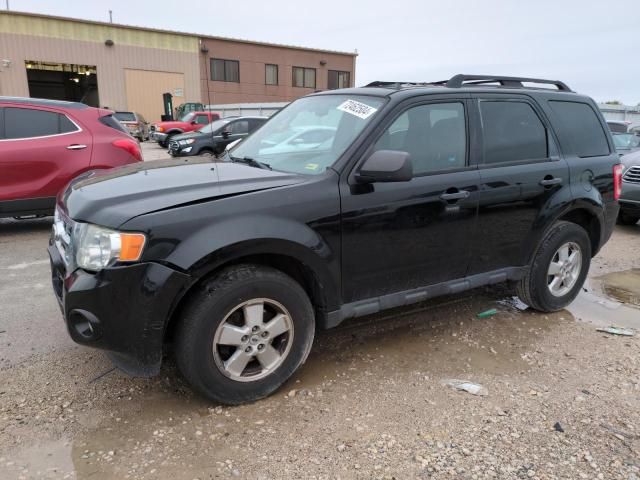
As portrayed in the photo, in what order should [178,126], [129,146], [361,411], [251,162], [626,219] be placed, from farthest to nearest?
1. [178,126]
2. [626,219]
3. [129,146]
4. [251,162]
5. [361,411]

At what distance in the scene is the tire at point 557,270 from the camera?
395 centimetres

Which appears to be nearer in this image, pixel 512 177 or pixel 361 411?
pixel 361 411

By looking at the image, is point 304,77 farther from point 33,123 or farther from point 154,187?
point 154,187

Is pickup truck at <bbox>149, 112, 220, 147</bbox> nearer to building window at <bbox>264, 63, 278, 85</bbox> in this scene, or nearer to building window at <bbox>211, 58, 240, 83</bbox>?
building window at <bbox>211, 58, 240, 83</bbox>

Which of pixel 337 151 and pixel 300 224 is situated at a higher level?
pixel 337 151

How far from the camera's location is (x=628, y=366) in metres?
3.38

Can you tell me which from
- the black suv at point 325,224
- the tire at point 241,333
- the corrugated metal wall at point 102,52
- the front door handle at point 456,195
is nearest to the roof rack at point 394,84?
the black suv at point 325,224

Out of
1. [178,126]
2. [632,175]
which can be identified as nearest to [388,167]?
[632,175]

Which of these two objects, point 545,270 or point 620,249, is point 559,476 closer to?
point 545,270

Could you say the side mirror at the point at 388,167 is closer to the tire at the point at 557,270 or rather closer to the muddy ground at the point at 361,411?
the muddy ground at the point at 361,411

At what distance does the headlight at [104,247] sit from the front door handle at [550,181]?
2.93 meters

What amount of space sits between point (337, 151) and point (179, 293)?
1296 millimetres

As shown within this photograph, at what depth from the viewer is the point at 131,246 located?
7.71 feet

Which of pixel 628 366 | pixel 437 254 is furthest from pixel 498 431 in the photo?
pixel 628 366
